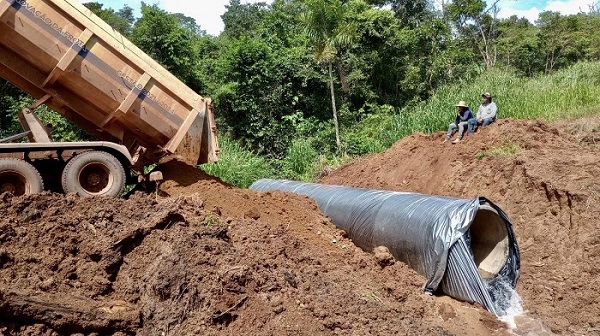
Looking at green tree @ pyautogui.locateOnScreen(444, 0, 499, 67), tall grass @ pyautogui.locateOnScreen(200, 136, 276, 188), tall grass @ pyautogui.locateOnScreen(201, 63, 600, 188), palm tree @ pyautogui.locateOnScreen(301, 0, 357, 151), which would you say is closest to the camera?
tall grass @ pyautogui.locateOnScreen(201, 63, 600, 188)

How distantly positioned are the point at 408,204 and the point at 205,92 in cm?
1631

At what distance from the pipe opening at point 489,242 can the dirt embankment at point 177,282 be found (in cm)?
99

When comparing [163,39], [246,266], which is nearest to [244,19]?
[163,39]

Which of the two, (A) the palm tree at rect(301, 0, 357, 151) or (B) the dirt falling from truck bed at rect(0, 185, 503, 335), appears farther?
(A) the palm tree at rect(301, 0, 357, 151)

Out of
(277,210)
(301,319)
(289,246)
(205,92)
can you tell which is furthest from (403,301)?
(205,92)

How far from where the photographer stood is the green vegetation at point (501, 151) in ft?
33.3

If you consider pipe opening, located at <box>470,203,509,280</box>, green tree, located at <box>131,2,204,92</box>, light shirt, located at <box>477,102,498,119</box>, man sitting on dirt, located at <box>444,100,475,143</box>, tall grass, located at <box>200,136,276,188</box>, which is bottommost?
tall grass, located at <box>200,136,276,188</box>

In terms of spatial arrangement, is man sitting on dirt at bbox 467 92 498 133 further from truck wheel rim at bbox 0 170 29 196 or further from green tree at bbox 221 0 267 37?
green tree at bbox 221 0 267 37

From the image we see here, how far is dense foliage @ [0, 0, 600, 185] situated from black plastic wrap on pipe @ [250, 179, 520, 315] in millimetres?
8120

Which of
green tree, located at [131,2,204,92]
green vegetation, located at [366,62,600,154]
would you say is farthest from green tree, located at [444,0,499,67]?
green tree, located at [131,2,204,92]

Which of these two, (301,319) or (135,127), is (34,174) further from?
(301,319)

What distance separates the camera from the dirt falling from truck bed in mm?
4238

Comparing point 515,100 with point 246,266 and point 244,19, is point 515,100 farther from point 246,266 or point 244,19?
point 244,19

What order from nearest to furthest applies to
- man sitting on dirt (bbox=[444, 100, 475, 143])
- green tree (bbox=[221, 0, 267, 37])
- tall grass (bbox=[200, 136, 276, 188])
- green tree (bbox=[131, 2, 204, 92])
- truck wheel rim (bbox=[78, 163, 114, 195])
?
truck wheel rim (bbox=[78, 163, 114, 195])
man sitting on dirt (bbox=[444, 100, 475, 143])
tall grass (bbox=[200, 136, 276, 188])
green tree (bbox=[131, 2, 204, 92])
green tree (bbox=[221, 0, 267, 37])
